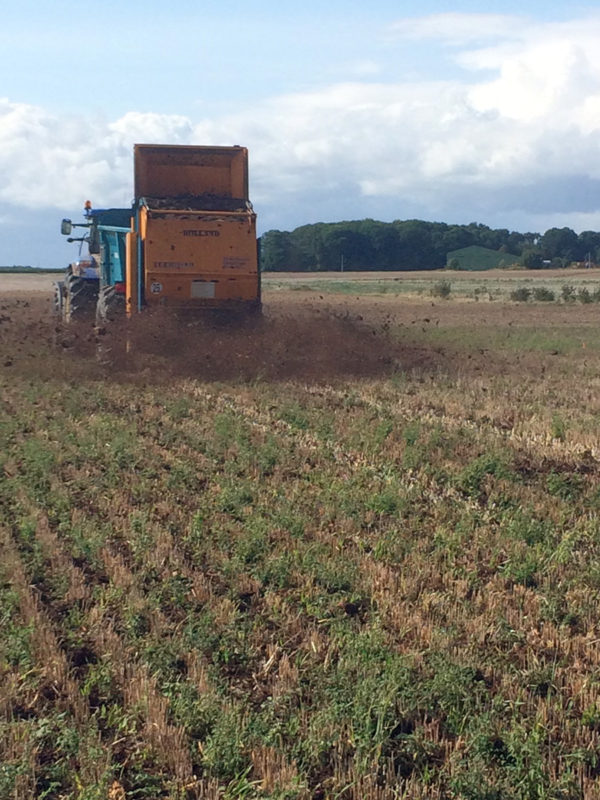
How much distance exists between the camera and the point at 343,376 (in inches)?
570

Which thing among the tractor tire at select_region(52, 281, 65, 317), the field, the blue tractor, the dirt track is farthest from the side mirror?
the field

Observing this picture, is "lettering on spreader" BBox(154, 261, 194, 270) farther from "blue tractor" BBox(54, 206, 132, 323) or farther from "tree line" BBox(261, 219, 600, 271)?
"tree line" BBox(261, 219, 600, 271)

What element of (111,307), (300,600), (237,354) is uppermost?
(111,307)

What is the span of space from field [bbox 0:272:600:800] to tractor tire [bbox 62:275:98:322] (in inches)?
266

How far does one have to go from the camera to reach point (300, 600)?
5242 mm

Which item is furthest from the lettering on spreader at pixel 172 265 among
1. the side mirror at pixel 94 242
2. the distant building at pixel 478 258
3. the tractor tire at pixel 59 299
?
the distant building at pixel 478 258

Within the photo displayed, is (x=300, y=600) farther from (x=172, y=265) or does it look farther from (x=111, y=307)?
(x=111, y=307)

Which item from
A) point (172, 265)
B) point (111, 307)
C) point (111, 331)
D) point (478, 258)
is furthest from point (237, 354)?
point (478, 258)

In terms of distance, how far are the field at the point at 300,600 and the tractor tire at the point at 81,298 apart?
22.2 feet

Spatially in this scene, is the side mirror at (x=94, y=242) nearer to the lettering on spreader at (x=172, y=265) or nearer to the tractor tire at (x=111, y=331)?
the tractor tire at (x=111, y=331)

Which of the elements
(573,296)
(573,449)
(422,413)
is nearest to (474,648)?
(573,449)

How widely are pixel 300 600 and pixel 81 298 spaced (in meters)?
14.3

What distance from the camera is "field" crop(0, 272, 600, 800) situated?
3615 millimetres

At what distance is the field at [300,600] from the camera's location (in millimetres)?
3615
